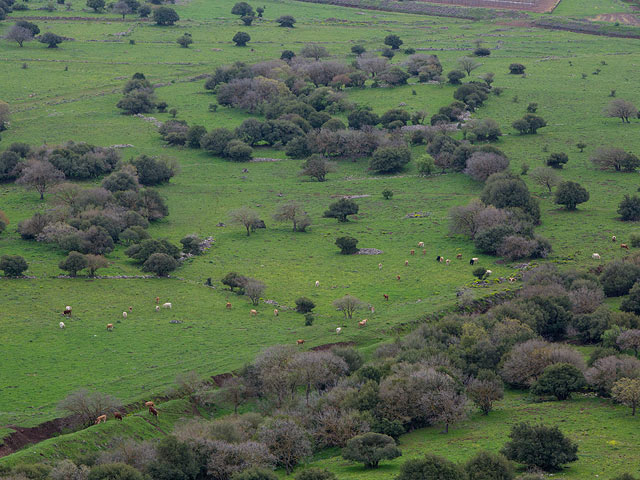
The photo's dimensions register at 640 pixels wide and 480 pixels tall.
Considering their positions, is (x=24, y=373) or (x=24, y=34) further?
(x=24, y=34)

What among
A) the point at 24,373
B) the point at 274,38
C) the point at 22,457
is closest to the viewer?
the point at 22,457

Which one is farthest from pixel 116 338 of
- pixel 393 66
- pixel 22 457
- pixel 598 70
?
pixel 598 70

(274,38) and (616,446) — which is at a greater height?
(274,38)

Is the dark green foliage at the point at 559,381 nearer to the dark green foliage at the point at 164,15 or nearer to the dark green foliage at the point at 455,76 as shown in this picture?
the dark green foliage at the point at 455,76

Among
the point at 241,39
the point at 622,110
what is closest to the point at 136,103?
the point at 241,39

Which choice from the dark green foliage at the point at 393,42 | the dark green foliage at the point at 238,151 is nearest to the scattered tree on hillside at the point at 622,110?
the dark green foliage at the point at 238,151

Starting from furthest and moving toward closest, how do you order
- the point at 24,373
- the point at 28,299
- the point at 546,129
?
the point at 546,129, the point at 28,299, the point at 24,373

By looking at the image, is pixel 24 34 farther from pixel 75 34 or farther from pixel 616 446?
pixel 616 446

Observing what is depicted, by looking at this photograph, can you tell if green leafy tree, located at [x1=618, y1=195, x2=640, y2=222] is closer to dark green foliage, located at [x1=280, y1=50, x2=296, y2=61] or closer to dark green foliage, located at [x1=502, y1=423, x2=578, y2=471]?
dark green foliage, located at [x1=502, y1=423, x2=578, y2=471]
